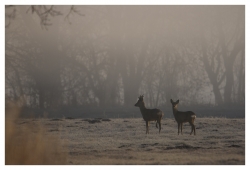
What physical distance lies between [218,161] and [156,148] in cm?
352

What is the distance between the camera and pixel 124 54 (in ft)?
133

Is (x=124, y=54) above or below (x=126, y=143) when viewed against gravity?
above

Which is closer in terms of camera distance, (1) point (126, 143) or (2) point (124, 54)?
(1) point (126, 143)

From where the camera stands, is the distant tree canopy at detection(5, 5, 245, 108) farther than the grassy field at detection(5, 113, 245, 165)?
Yes

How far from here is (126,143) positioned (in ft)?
58.2

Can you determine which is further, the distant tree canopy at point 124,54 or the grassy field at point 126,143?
the distant tree canopy at point 124,54

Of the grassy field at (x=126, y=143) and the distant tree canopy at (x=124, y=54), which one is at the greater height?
the distant tree canopy at (x=124, y=54)

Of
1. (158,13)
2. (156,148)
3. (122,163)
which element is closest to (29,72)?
(158,13)

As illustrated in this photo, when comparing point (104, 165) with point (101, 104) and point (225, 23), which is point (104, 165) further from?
point (225, 23)

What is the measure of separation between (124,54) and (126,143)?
2328 centimetres

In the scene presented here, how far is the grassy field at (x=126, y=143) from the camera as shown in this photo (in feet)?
45.1

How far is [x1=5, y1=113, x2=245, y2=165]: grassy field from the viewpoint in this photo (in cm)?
1375

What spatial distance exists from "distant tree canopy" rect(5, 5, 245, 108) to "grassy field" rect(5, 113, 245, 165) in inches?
518

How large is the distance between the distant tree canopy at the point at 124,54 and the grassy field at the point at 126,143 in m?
13.1
